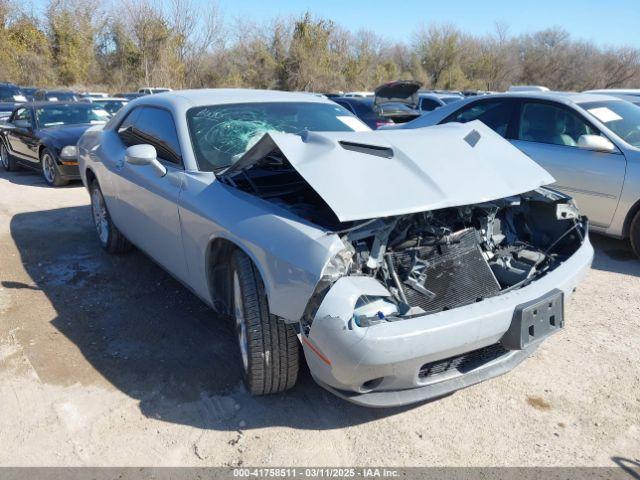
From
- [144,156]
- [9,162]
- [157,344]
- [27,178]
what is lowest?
[27,178]

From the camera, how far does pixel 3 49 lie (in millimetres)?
33562

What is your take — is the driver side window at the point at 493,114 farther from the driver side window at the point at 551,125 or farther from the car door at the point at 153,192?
the car door at the point at 153,192

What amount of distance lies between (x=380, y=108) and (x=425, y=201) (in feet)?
27.0

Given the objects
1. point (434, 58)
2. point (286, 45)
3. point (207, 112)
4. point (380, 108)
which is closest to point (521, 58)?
point (434, 58)

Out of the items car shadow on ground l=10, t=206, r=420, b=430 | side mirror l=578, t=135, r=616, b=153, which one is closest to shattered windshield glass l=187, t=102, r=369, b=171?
car shadow on ground l=10, t=206, r=420, b=430

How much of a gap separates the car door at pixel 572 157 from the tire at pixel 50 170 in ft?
22.8

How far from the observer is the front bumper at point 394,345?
2115 mm

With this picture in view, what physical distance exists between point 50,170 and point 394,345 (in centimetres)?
824

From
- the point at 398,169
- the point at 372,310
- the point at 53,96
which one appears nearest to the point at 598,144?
the point at 398,169

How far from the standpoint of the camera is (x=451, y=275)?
103 inches

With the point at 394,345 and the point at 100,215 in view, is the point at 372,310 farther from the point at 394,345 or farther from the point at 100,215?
the point at 100,215

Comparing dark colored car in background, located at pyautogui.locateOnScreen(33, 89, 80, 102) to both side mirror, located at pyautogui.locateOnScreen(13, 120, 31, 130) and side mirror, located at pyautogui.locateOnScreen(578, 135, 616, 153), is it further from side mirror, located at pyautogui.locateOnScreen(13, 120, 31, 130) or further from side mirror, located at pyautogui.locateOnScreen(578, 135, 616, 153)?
side mirror, located at pyautogui.locateOnScreen(578, 135, 616, 153)

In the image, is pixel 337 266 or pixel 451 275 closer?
pixel 337 266

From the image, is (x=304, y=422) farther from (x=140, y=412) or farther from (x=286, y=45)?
(x=286, y=45)
